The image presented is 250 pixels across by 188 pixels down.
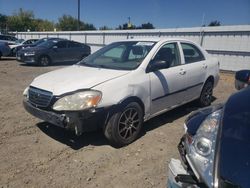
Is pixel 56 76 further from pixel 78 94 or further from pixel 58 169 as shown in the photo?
pixel 58 169

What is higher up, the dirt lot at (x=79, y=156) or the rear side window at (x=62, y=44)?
the rear side window at (x=62, y=44)

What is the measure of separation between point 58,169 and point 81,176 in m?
0.37

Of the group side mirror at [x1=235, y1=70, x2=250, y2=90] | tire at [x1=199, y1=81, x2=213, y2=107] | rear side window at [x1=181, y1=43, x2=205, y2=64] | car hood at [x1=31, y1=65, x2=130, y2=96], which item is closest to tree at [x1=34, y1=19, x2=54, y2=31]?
tire at [x1=199, y1=81, x2=213, y2=107]

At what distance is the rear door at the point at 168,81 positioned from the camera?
4773 millimetres

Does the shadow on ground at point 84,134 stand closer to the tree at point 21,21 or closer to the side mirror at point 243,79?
the side mirror at point 243,79

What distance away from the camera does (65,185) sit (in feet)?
11.0

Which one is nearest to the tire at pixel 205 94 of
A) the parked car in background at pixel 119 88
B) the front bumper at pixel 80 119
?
the parked car in background at pixel 119 88

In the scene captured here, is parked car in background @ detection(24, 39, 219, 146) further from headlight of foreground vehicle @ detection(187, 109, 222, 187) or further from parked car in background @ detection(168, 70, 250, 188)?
Result: headlight of foreground vehicle @ detection(187, 109, 222, 187)

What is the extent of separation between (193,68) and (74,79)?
103 inches

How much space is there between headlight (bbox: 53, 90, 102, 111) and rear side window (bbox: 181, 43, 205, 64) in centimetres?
248

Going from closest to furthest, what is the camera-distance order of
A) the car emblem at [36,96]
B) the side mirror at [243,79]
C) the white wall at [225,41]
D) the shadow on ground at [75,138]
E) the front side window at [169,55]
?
the side mirror at [243,79]
the car emblem at [36,96]
the shadow on ground at [75,138]
the front side window at [169,55]
the white wall at [225,41]

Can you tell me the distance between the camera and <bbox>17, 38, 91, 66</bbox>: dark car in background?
15.2 m

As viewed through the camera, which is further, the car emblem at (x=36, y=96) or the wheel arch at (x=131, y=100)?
the car emblem at (x=36, y=96)

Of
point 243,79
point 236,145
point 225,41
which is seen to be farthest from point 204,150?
point 225,41
